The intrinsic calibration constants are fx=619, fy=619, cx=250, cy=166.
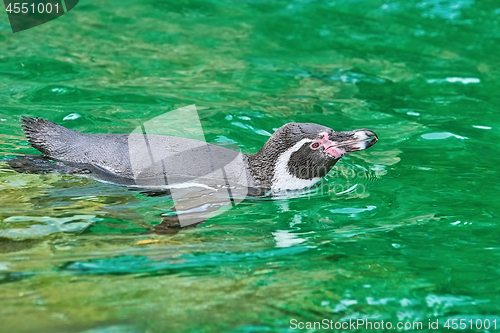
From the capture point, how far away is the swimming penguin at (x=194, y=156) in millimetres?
5797

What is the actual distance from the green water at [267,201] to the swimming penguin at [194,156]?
0.57ft

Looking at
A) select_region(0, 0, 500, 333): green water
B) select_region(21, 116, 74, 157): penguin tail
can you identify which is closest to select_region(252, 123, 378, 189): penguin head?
select_region(0, 0, 500, 333): green water

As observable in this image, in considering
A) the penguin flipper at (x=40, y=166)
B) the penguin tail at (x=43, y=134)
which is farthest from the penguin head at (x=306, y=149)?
the penguin tail at (x=43, y=134)

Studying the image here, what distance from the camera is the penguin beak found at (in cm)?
565

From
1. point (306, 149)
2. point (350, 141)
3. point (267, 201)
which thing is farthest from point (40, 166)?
point (350, 141)

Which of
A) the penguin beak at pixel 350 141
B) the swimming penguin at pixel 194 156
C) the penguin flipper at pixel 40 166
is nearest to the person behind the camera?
the penguin beak at pixel 350 141

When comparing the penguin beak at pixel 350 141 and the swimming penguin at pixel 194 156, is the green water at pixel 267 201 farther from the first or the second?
the penguin beak at pixel 350 141

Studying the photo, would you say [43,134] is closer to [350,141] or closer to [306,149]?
[306,149]

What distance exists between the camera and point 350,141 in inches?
224

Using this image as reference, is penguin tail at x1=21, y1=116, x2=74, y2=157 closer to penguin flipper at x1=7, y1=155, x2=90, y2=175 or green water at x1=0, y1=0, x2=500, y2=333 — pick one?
penguin flipper at x1=7, y1=155, x2=90, y2=175

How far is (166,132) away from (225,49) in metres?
3.79

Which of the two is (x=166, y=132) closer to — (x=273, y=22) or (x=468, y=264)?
(x=468, y=264)

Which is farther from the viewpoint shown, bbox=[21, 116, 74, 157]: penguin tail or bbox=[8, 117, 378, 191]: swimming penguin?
bbox=[21, 116, 74, 157]: penguin tail

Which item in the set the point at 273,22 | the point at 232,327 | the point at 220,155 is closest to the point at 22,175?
the point at 220,155
